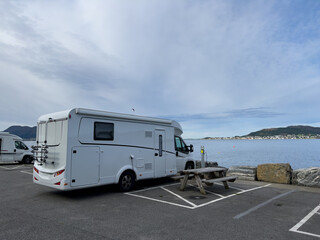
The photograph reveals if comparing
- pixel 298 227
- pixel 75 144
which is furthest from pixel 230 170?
pixel 75 144

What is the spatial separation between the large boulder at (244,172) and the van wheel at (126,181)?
5.22 m

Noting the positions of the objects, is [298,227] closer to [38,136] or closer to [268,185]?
[268,185]

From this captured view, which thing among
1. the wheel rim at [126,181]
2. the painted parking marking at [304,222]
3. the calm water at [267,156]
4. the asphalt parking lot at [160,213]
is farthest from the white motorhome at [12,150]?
the calm water at [267,156]

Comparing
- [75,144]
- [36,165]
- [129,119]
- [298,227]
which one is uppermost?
[129,119]

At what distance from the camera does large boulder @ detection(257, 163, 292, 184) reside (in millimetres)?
9950

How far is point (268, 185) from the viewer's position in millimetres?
9672

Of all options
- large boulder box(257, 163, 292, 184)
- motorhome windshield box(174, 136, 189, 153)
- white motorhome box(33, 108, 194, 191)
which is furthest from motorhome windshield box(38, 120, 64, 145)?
large boulder box(257, 163, 292, 184)

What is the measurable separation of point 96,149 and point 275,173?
24.1ft

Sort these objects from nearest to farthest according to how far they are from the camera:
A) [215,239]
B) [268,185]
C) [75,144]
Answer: [215,239]
[75,144]
[268,185]

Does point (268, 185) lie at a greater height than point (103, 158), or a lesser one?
lesser

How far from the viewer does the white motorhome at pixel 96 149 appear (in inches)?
276

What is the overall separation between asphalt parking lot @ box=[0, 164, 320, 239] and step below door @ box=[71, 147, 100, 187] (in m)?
0.56

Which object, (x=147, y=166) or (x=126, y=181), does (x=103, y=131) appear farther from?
(x=147, y=166)

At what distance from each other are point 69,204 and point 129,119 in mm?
3286
